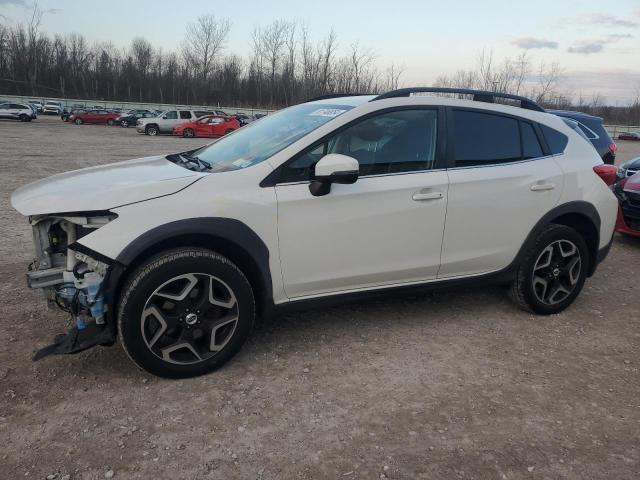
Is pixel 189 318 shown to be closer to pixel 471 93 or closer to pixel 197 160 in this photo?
pixel 197 160

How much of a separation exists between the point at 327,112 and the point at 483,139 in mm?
1224

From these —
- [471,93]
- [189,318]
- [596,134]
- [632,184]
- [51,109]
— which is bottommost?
[189,318]

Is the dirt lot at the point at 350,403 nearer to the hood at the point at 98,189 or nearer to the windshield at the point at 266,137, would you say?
the hood at the point at 98,189

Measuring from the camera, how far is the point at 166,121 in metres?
32.2

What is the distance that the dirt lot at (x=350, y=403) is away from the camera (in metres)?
2.45

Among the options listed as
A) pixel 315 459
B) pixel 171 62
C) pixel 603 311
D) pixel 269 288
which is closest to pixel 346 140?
pixel 269 288

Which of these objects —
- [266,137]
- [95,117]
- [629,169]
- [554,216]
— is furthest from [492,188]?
[95,117]

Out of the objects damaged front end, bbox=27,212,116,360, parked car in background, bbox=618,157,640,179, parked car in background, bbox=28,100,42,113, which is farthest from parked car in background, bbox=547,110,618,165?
parked car in background, bbox=28,100,42,113

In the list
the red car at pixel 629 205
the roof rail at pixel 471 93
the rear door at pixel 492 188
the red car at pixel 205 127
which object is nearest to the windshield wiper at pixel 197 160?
the roof rail at pixel 471 93

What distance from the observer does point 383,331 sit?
3855 mm

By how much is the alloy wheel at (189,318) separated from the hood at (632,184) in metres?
5.82

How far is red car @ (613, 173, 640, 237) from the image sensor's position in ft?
21.5

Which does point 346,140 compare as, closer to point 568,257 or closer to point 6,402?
point 568,257

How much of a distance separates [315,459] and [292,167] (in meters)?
1.71
